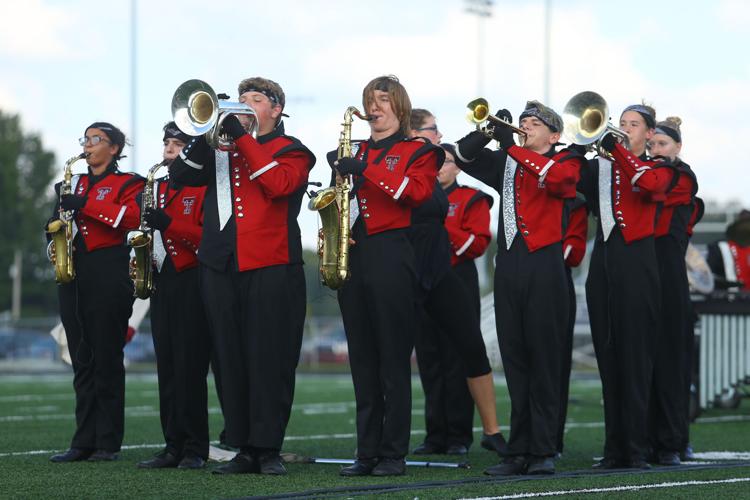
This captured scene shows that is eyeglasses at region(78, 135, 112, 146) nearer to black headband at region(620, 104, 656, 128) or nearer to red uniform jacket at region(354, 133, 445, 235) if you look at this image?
red uniform jacket at region(354, 133, 445, 235)

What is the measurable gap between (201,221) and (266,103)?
36.8 inches

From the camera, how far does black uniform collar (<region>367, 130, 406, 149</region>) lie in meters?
7.33

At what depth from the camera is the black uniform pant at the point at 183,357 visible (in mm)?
7965

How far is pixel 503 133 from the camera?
7.33 metres

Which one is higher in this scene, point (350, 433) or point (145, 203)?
point (145, 203)

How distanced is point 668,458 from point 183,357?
292 cm

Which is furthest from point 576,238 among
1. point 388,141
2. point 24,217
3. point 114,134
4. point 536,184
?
point 24,217

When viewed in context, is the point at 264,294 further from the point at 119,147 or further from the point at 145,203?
the point at 119,147

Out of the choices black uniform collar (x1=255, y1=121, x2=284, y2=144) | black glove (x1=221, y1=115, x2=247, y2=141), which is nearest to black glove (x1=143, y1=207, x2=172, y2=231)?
black uniform collar (x1=255, y1=121, x2=284, y2=144)

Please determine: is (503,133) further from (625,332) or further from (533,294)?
(625,332)

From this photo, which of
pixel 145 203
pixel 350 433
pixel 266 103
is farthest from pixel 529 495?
pixel 350 433

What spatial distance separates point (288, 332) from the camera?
287 inches

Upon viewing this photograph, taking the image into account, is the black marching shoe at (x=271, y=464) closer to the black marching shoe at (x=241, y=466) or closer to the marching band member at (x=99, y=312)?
the black marching shoe at (x=241, y=466)

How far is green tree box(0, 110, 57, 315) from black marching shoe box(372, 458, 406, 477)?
53487mm
